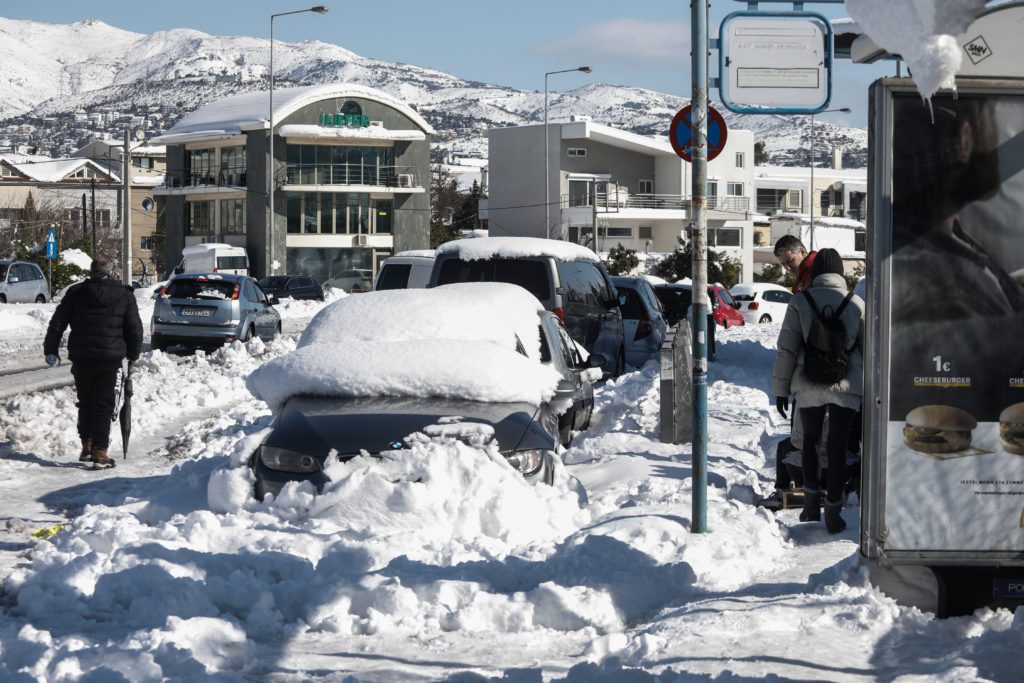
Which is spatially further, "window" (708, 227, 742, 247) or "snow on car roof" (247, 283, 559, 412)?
"window" (708, 227, 742, 247)

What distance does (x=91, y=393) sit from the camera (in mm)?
11422

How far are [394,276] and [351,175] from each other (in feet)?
169

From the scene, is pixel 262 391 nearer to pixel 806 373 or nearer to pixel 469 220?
pixel 806 373

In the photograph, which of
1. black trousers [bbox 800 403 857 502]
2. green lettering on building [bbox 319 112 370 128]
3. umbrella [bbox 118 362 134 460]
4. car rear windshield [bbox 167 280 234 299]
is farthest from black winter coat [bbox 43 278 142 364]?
green lettering on building [bbox 319 112 370 128]

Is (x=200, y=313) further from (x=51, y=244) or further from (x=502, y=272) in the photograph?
(x=51, y=244)

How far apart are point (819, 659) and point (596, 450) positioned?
5702mm

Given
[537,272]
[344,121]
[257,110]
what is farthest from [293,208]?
[537,272]

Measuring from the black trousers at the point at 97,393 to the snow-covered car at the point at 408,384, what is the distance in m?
2.02

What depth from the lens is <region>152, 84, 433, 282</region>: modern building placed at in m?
71.2

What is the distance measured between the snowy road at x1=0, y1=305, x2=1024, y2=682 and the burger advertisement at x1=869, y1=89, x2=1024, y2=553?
2.19 ft

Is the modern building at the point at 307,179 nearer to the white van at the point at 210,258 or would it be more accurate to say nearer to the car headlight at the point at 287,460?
the white van at the point at 210,258

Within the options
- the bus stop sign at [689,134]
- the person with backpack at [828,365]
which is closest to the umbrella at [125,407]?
the bus stop sign at [689,134]

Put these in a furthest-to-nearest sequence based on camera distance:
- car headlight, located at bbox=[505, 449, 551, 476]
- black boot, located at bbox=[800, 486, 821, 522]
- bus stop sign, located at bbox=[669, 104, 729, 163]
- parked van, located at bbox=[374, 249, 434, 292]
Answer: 1. parked van, located at bbox=[374, 249, 434, 292]
2. bus stop sign, located at bbox=[669, 104, 729, 163]
3. black boot, located at bbox=[800, 486, 821, 522]
4. car headlight, located at bbox=[505, 449, 551, 476]

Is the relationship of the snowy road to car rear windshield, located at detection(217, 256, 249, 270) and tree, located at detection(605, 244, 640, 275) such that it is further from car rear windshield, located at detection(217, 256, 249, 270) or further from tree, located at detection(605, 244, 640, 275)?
car rear windshield, located at detection(217, 256, 249, 270)
